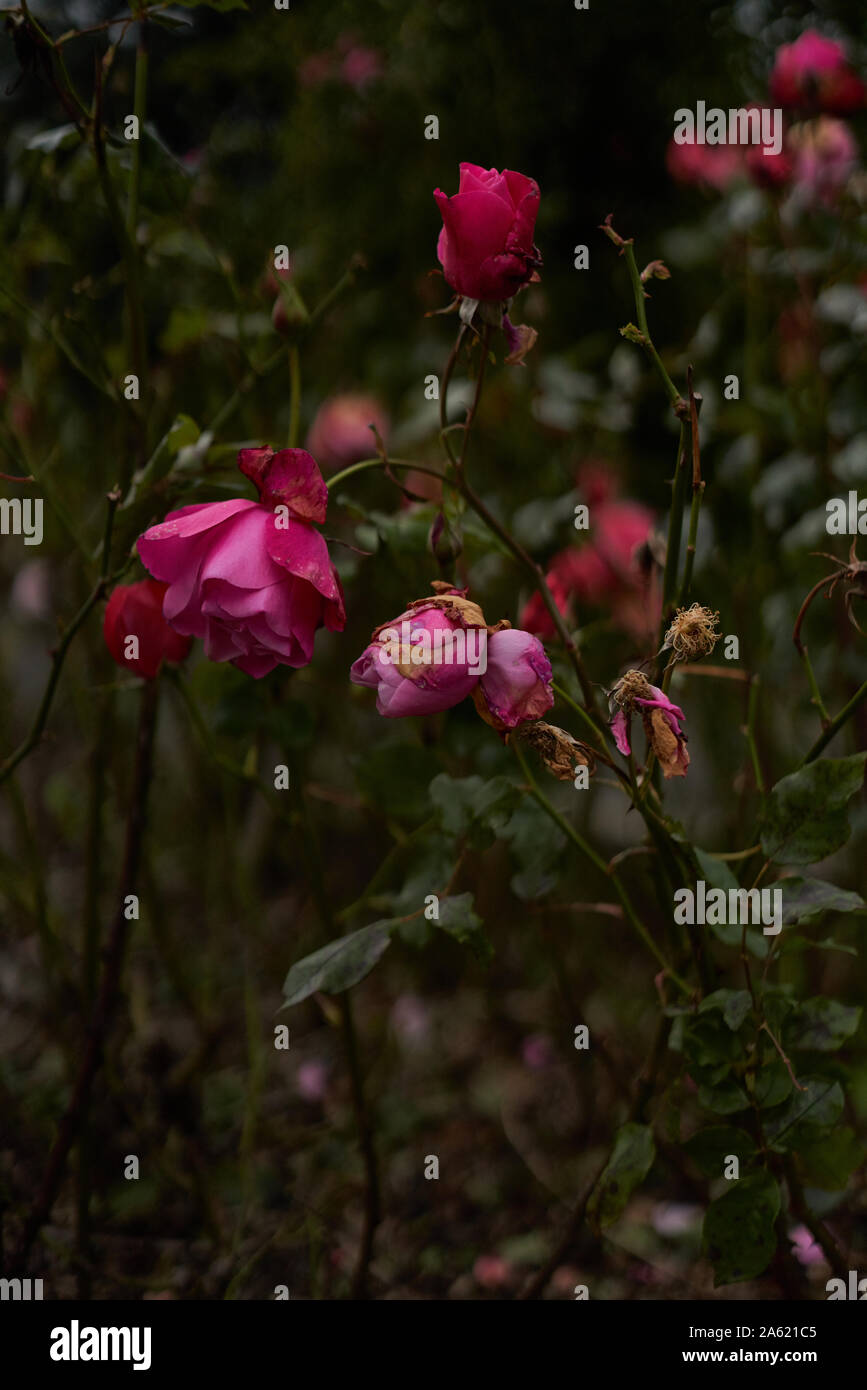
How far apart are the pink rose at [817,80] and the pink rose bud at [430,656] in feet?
2.11

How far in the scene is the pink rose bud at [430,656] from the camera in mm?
401

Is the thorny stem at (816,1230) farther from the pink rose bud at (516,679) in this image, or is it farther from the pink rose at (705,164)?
the pink rose at (705,164)

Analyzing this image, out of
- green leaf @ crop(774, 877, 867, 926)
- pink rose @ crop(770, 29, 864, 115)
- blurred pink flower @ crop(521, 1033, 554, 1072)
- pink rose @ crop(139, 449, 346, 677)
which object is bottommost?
blurred pink flower @ crop(521, 1033, 554, 1072)

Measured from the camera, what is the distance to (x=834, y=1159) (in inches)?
21.7

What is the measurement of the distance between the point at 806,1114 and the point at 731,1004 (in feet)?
0.23

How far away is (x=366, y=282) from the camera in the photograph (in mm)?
1318

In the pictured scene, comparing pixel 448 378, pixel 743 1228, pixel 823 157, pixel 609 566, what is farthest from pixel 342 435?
pixel 743 1228

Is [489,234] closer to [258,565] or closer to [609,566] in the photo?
[258,565]

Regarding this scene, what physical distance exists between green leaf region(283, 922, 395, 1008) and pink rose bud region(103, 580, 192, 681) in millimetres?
167

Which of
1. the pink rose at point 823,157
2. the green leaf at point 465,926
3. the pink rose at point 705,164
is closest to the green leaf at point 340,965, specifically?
the green leaf at point 465,926

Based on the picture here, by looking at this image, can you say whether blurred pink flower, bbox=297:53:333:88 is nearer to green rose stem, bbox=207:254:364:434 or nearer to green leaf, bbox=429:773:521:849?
green rose stem, bbox=207:254:364:434

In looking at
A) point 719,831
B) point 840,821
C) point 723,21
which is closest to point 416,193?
point 723,21

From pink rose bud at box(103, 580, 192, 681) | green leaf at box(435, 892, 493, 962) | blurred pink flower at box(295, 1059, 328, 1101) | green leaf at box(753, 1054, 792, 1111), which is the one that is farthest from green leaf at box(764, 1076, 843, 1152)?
blurred pink flower at box(295, 1059, 328, 1101)

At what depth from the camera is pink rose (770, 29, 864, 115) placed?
2.64 ft
